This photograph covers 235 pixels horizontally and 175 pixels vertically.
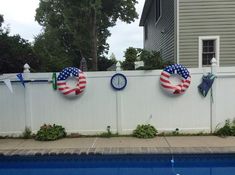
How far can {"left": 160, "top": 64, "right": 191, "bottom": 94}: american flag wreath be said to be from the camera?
7.88 metres

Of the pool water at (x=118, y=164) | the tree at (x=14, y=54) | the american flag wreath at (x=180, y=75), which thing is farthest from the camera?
the tree at (x=14, y=54)

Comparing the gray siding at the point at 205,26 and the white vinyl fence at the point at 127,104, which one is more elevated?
the gray siding at the point at 205,26

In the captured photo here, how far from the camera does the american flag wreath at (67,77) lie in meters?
7.93

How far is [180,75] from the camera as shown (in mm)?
7941

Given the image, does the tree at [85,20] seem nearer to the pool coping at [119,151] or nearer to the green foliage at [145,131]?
the green foliage at [145,131]

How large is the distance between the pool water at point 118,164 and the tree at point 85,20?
12.4 metres

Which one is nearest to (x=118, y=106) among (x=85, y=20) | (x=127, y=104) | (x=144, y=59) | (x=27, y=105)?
(x=127, y=104)

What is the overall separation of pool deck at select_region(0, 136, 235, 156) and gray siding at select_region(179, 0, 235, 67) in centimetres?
407

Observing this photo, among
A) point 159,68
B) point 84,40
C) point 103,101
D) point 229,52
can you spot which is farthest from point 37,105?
point 84,40

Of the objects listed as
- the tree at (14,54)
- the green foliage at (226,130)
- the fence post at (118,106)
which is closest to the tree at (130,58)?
the fence post at (118,106)

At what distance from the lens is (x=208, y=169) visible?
6375 mm

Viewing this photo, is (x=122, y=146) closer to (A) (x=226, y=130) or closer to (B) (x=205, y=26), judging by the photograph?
(A) (x=226, y=130)

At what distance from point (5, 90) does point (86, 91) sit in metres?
2.21

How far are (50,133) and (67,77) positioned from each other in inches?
59.5
